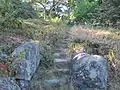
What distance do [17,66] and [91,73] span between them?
143 cm

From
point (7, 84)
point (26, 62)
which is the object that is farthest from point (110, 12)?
point (7, 84)

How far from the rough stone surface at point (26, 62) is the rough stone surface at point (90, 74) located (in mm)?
843

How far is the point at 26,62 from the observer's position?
5504mm

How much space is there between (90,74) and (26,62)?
126 centimetres

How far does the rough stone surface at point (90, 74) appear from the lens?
216 inches

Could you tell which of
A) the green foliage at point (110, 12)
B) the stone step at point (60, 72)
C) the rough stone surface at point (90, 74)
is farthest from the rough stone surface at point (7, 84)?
the green foliage at point (110, 12)

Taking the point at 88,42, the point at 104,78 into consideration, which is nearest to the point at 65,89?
the point at 104,78

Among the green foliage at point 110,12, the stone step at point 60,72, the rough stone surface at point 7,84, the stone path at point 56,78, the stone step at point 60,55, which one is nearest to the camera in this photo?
the rough stone surface at point 7,84

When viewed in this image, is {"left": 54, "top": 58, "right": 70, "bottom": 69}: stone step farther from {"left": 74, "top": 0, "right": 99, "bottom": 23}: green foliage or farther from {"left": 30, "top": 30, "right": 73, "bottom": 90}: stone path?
{"left": 74, "top": 0, "right": 99, "bottom": 23}: green foliage

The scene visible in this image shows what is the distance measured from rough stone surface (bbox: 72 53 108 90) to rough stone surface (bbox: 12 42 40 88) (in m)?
0.84

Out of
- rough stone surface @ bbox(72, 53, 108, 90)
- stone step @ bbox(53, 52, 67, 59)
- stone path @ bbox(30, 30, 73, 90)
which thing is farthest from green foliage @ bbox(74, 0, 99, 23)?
rough stone surface @ bbox(72, 53, 108, 90)

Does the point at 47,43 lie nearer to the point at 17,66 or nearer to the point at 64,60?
the point at 64,60

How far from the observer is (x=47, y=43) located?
25.1 feet

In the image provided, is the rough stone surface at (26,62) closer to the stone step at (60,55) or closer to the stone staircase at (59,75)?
the stone staircase at (59,75)
